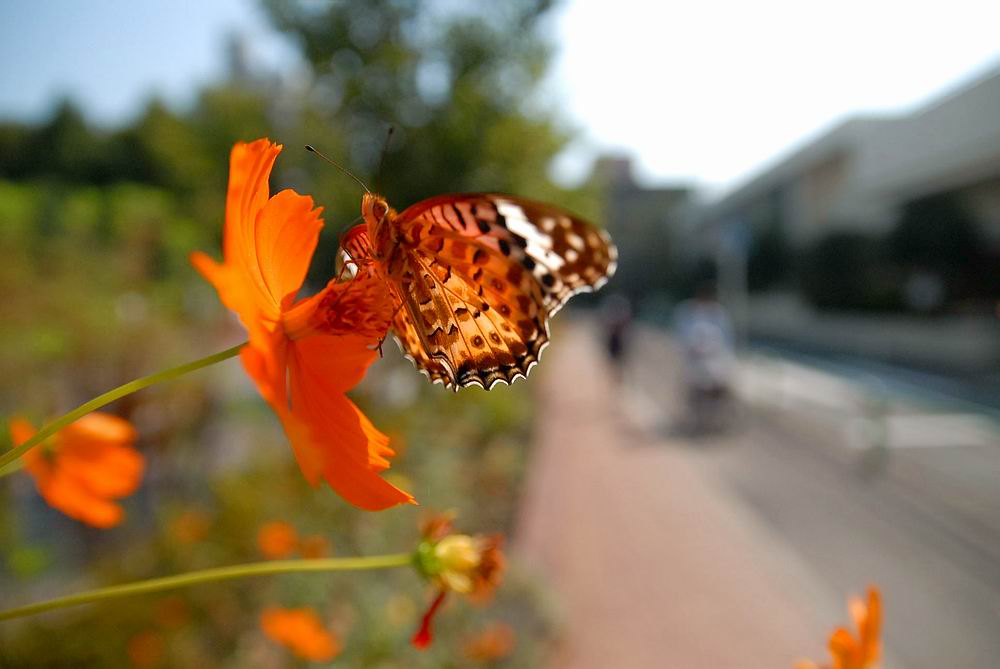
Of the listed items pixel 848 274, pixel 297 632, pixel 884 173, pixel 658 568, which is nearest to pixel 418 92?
pixel 658 568

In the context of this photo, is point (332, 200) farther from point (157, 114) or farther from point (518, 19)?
point (157, 114)

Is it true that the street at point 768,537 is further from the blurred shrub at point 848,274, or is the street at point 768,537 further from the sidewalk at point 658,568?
the blurred shrub at point 848,274

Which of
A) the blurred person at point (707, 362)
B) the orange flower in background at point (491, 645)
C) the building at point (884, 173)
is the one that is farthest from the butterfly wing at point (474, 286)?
the blurred person at point (707, 362)

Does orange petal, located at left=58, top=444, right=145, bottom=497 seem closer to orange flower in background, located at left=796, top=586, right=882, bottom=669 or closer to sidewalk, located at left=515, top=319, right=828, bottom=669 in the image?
orange flower in background, located at left=796, top=586, right=882, bottom=669

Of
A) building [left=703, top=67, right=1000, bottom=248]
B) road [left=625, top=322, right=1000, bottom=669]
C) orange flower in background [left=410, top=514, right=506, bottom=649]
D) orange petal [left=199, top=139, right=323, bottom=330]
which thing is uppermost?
building [left=703, top=67, right=1000, bottom=248]

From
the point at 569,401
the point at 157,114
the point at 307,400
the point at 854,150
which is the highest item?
the point at 157,114

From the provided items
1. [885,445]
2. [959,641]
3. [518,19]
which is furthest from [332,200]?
[959,641]

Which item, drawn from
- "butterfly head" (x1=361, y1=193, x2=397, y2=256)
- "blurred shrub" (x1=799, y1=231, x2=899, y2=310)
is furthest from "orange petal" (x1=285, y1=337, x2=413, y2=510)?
"blurred shrub" (x1=799, y1=231, x2=899, y2=310)
